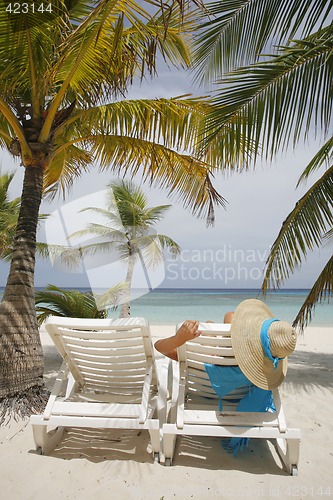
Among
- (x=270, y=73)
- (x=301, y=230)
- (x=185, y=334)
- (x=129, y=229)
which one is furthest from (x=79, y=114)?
(x=129, y=229)

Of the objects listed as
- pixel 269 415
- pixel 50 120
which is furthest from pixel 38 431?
pixel 50 120

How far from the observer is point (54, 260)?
12156 millimetres

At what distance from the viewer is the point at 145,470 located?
92.4 inches

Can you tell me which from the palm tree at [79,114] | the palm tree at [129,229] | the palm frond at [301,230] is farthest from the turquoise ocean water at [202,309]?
the palm tree at [79,114]

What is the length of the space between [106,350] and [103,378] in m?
0.43

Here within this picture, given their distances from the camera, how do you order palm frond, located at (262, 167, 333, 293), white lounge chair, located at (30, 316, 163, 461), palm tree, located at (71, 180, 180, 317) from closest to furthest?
white lounge chair, located at (30, 316, 163, 461) < palm frond, located at (262, 167, 333, 293) < palm tree, located at (71, 180, 180, 317)

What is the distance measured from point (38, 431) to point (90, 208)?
40.3ft

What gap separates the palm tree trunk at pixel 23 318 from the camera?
3377mm

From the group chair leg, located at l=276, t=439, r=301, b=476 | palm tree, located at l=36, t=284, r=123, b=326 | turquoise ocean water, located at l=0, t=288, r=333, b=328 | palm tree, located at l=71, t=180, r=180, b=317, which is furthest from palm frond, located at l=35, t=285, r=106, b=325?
turquoise ocean water, located at l=0, t=288, r=333, b=328

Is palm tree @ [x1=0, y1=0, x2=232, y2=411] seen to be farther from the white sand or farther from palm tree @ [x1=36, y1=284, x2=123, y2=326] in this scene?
palm tree @ [x1=36, y1=284, x2=123, y2=326]

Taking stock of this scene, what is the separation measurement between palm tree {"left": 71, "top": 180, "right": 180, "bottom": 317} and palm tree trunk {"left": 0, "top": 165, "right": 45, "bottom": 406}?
10019 millimetres

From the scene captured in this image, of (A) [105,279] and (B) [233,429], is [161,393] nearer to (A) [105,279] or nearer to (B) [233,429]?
(B) [233,429]

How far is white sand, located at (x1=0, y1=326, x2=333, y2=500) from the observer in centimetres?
211

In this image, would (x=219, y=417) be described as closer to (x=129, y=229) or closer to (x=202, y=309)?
(x=129, y=229)
